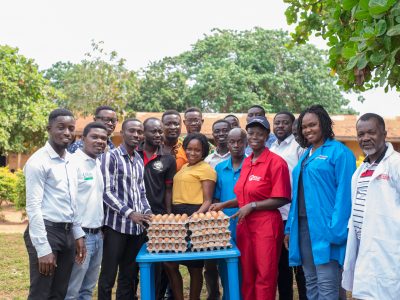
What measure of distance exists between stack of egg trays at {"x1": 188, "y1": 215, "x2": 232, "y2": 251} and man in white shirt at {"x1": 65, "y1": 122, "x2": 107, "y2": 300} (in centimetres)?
90

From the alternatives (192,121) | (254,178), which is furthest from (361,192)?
(192,121)

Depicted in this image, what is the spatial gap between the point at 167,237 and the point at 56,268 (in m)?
1.02

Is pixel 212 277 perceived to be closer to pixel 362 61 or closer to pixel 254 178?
pixel 254 178

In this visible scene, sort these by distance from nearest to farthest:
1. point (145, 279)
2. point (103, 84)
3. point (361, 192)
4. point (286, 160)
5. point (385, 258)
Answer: point (385, 258), point (361, 192), point (145, 279), point (286, 160), point (103, 84)

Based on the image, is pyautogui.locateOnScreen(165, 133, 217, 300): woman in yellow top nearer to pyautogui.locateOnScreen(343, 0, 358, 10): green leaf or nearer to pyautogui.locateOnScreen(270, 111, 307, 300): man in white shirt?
pyautogui.locateOnScreen(270, 111, 307, 300): man in white shirt

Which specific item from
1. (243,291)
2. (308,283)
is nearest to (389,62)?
(308,283)

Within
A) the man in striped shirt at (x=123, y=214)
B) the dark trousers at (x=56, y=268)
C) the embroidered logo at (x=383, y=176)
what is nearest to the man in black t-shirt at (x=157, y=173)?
the man in striped shirt at (x=123, y=214)

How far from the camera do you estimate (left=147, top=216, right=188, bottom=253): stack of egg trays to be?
4664 mm

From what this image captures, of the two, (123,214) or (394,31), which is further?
(123,214)

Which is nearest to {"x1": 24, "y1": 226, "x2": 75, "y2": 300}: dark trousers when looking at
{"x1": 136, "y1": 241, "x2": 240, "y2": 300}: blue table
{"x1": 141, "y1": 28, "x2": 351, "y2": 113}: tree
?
{"x1": 136, "y1": 241, "x2": 240, "y2": 300}: blue table

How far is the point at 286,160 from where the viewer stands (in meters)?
5.80

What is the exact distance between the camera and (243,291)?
197 inches

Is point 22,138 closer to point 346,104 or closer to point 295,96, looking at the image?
point 295,96

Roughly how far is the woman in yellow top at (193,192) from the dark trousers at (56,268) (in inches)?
54.3
